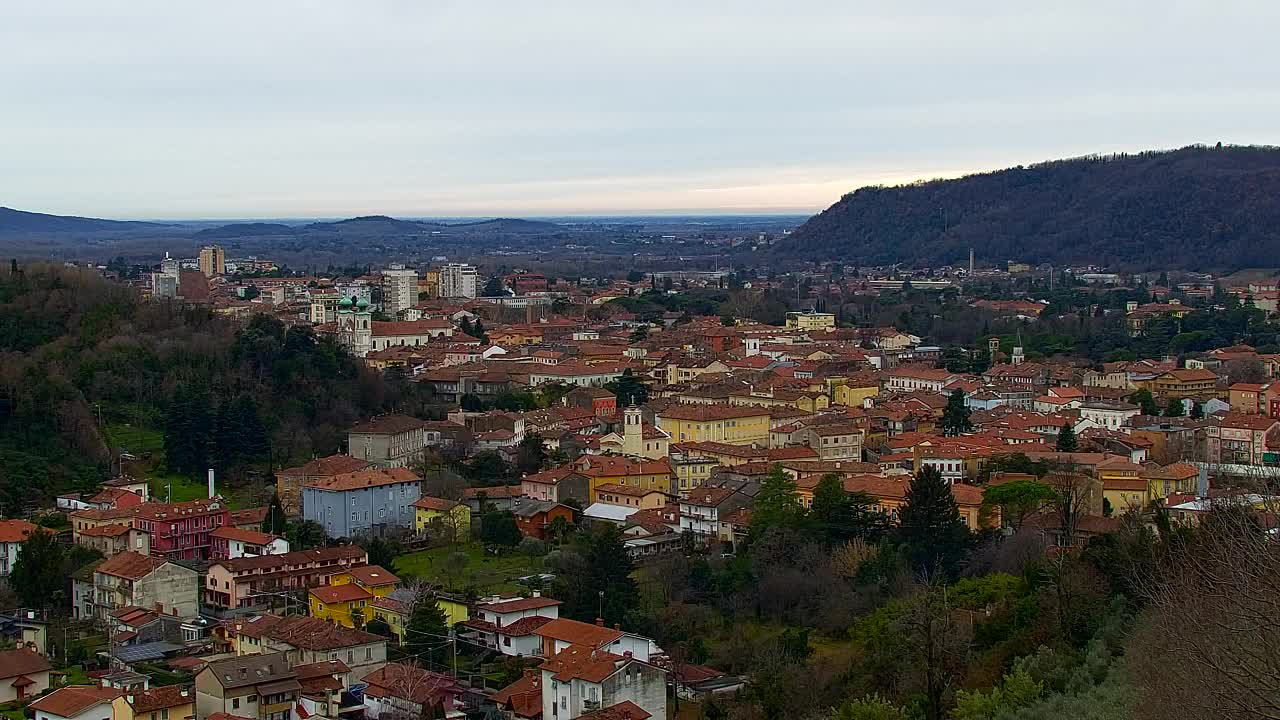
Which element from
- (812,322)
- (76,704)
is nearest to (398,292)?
(812,322)

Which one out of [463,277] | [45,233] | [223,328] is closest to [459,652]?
[223,328]

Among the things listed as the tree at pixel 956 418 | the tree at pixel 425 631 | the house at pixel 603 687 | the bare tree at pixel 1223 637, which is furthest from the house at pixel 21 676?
the tree at pixel 956 418

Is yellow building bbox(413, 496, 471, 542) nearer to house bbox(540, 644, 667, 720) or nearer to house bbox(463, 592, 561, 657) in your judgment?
house bbox(463, 592, 561, 657)

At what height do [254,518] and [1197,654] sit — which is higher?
[1197,654]

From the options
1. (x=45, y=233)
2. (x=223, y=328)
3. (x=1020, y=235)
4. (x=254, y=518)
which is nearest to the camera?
(x=254, y=518)

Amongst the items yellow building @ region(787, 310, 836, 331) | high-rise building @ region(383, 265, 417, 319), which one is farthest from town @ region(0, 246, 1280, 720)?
high-rise building @ region(383, 265, 417, 319)

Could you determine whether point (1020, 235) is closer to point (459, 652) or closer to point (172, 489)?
point (172, 489)

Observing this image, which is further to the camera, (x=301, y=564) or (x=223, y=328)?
(x=223, y=328)
